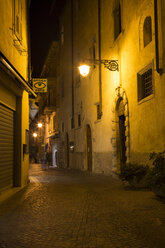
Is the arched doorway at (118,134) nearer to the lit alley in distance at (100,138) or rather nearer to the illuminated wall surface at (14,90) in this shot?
the lit alley in distance at (100,138)

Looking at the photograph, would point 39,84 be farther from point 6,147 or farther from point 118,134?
point 6,147

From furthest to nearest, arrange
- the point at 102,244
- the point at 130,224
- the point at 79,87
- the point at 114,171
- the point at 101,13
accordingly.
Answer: the point at 79,87, the point at 101,13, the point at 114,171, the point at 130,224, the point at 102,244

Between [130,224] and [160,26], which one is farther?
[160,26]

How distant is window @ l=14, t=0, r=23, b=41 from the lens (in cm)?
1093

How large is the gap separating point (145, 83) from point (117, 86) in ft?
10.1

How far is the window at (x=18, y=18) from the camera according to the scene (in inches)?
430

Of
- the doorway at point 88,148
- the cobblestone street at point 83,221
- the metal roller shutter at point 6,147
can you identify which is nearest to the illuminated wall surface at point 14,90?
the metal roller shutter at point 6,147

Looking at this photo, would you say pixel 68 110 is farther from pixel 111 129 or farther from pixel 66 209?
pixel 66 209

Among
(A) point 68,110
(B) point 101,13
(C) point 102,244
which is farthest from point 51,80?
(C) point 102,244

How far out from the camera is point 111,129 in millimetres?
15719

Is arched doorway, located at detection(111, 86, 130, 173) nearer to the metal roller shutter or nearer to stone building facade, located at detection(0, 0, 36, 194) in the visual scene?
stone building facade, located at detection(0, 0, 36, 194)

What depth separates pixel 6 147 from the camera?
400 inches

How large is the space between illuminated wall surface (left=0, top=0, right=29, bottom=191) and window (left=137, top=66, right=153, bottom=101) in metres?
4.50

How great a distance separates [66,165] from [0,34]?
850 inches
